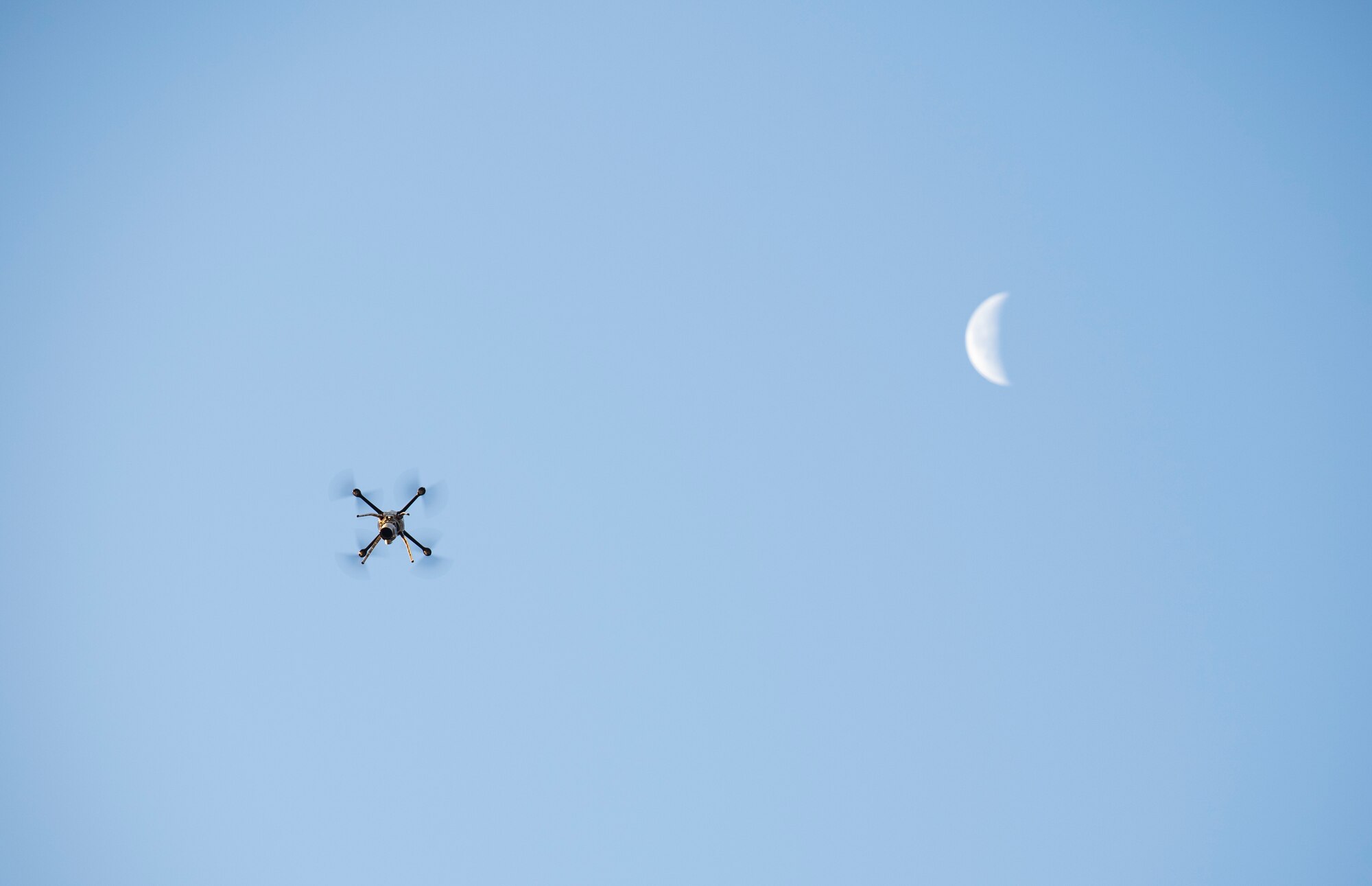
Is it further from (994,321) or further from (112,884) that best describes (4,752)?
(994,321)

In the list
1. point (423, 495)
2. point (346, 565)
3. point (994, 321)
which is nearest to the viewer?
point (423, 495)

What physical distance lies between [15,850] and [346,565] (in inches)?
668

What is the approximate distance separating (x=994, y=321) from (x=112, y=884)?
33324 millimetres

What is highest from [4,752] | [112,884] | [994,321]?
[994,321]

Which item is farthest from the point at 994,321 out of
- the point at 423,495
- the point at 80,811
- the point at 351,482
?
the point at 80,811

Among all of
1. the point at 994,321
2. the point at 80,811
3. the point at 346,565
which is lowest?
the point at 80,811

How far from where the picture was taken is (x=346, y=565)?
1511 centimetres

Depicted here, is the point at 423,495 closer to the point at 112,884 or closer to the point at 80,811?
the point at 80,811

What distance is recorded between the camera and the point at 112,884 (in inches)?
749

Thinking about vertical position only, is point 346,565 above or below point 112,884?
above

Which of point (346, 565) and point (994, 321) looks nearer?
point (346, 565)

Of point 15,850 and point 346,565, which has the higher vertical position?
point 346,565

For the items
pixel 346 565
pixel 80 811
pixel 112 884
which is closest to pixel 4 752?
pixel 80 811

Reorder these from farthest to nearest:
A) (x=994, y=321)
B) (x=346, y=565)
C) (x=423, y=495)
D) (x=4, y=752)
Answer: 1. (x=4, y=752)
2. (x=994, y=321)
3. (x=346, y=565)
4. (x=423, y=495)
